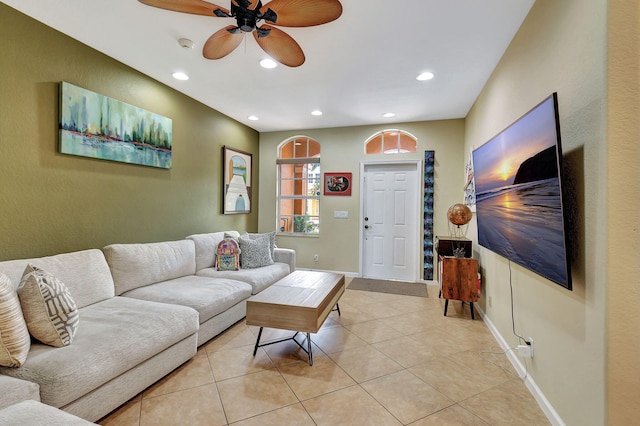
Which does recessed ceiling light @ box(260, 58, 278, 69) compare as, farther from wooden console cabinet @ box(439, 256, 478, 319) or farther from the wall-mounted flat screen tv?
wooden console cabinet @ box(439, 256, 478, 319)

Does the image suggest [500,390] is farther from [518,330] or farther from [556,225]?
[556,225]

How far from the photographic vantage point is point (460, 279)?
10.5 ft

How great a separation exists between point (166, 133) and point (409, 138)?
364cm

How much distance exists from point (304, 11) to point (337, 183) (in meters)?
3.52

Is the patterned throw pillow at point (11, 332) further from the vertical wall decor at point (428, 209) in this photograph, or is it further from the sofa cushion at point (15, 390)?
the vertical wall decor at point (428, 209)

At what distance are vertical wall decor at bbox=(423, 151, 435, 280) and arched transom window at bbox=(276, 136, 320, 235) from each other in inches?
72.8

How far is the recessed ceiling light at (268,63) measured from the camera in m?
2.71

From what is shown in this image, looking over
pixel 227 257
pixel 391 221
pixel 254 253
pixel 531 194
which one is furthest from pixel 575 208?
pixel 391 221

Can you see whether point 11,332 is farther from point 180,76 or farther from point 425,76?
point 425,76

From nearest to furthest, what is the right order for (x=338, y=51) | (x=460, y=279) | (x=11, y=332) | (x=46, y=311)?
(x=11, y=332) → (x=46, y=311) → (x=338, y=51) → (x=460, y=279)

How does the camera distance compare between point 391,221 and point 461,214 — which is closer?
point 461,214

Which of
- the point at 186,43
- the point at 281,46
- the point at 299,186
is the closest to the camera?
the point at 281,46

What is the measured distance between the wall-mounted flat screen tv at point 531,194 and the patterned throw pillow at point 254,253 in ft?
8.51

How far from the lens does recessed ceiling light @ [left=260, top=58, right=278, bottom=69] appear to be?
8.89 feet
